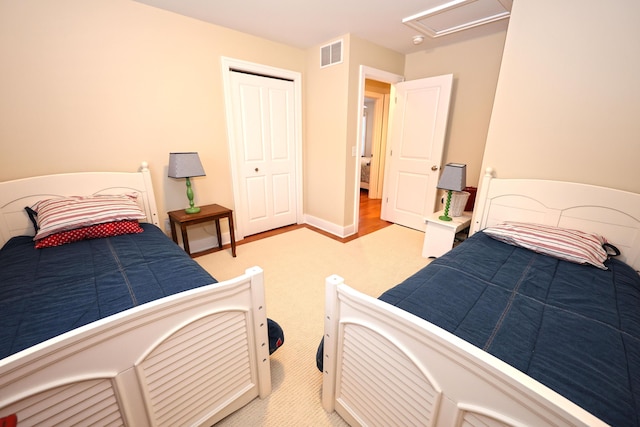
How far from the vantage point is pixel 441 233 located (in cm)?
272

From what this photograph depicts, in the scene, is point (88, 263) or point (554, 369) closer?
point (554, 369)

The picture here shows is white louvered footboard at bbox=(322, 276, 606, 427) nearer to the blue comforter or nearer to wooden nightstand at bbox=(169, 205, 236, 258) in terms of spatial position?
Answer: the blue comforter

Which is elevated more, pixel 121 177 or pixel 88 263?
pixel 121 177

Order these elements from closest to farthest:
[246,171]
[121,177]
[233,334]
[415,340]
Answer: [415,340], [233,334], [121,177], [246,171]

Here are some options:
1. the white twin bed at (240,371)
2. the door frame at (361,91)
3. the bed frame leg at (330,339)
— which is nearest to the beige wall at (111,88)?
the door frame at (361,91)

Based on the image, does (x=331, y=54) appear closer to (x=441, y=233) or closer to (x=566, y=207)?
(x=441, y=233)

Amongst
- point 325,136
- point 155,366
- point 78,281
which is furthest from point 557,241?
point 78,281

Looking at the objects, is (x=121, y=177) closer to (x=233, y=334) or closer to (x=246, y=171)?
(x=246, y=171)

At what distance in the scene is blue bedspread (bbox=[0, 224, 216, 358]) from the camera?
3.40 ft

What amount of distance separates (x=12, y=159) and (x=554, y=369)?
343cm

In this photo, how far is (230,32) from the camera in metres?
2.76

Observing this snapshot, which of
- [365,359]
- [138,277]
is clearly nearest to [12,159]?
[138,277]

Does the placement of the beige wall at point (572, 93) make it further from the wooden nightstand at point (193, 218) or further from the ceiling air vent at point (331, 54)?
the wooden nightstand at point (193, 218)

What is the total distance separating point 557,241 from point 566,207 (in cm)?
→ 40
